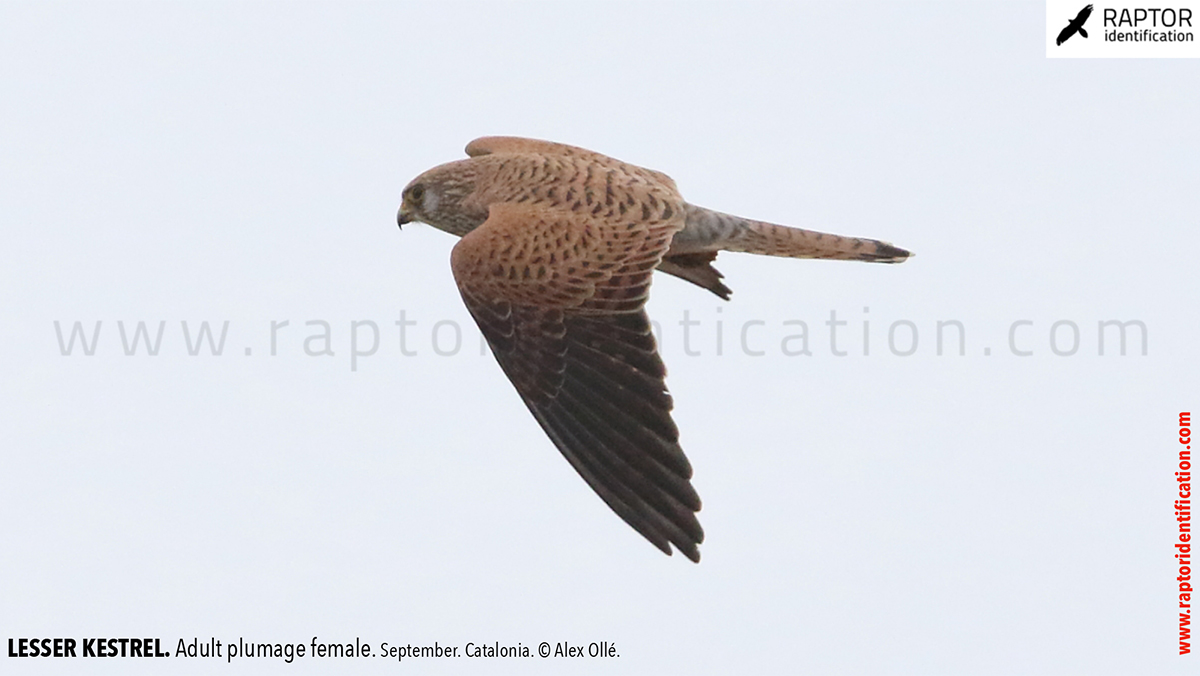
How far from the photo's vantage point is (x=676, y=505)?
5.15m

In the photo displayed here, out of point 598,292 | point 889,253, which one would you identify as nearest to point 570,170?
point 598,292

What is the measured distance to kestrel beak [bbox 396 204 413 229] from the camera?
6750 millimetres

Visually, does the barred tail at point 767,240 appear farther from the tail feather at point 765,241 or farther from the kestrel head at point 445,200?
the kestrel head at point 445,200

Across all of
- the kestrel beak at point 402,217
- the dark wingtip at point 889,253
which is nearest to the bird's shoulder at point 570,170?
the kestrel beak at point 402,217

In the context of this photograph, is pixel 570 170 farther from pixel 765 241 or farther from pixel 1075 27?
pixel 1075 27

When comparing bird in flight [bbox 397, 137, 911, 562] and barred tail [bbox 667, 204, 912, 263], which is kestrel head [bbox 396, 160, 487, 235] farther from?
barred tail [bbox 667, 204, 912, 263]

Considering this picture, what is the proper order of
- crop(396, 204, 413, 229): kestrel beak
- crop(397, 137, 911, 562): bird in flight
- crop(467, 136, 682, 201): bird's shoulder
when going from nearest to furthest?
crop(397, 137, 911, 562): bird in flight → crop(467, 136, 682, 201): bird's shoulder → crop(396, 204, 413, 229): kestrel beak

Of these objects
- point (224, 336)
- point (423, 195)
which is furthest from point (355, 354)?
point (423, 195)

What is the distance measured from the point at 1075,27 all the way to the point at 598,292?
2789mm

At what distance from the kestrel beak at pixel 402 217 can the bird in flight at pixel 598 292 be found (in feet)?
1.56

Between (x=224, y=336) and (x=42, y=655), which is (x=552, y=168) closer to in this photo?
(x=224, y=336)

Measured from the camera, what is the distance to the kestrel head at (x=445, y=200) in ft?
21.1

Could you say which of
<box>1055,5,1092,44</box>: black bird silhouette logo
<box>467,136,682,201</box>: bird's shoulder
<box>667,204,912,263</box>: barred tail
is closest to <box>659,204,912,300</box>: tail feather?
<box>667,204,912,263</box>: barred tail

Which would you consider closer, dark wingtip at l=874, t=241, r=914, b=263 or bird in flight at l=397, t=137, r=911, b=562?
bird in flight at l=397, t=137, r=911, b=562
